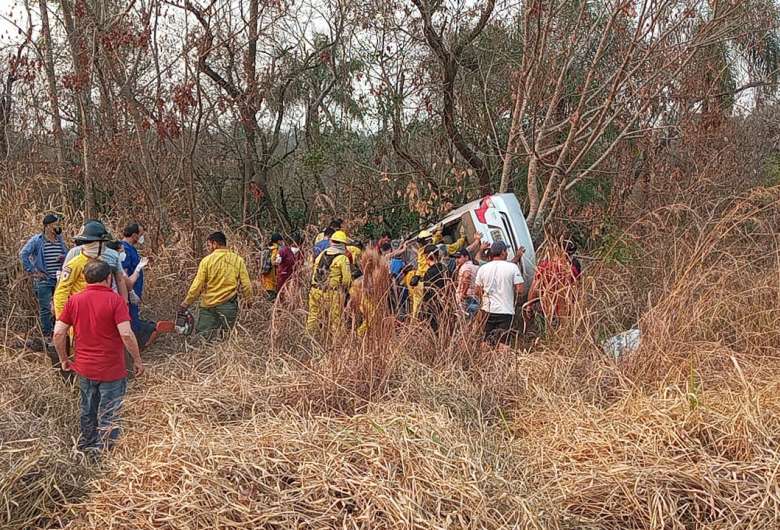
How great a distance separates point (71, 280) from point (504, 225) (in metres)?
4.94

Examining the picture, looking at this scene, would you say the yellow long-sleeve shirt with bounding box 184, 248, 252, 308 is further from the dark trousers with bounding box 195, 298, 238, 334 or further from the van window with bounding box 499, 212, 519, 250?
the van window with bounding box 499, 212, 519, 250

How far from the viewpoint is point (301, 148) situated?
15.5m

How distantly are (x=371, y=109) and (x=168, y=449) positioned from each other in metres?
11.0

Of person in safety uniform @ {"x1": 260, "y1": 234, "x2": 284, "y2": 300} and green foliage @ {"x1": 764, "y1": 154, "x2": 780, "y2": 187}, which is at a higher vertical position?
green foliage @ {"x1": 764, "y1": 154, "x2": 780, "y2": 187}

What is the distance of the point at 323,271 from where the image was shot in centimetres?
680

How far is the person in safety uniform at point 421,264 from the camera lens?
6.66 metres

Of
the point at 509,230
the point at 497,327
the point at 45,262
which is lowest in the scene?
the point at 497,327

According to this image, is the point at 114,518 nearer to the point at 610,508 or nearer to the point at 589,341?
the point at 610,508

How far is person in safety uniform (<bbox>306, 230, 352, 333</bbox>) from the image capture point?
6.17m

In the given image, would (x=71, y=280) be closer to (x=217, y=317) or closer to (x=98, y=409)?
(x=98, y=409)

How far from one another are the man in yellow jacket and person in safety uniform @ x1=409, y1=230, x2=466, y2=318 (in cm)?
169

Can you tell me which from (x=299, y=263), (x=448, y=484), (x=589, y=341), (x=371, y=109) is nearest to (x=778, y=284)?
(x=589, y=341)

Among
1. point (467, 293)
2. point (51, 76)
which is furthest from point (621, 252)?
point (51, 76)

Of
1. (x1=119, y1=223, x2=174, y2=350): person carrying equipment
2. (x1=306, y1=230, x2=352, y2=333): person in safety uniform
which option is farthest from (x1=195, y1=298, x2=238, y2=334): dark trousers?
(x1=306, y1=230, x2=352, y2=333): person in safety uniform
